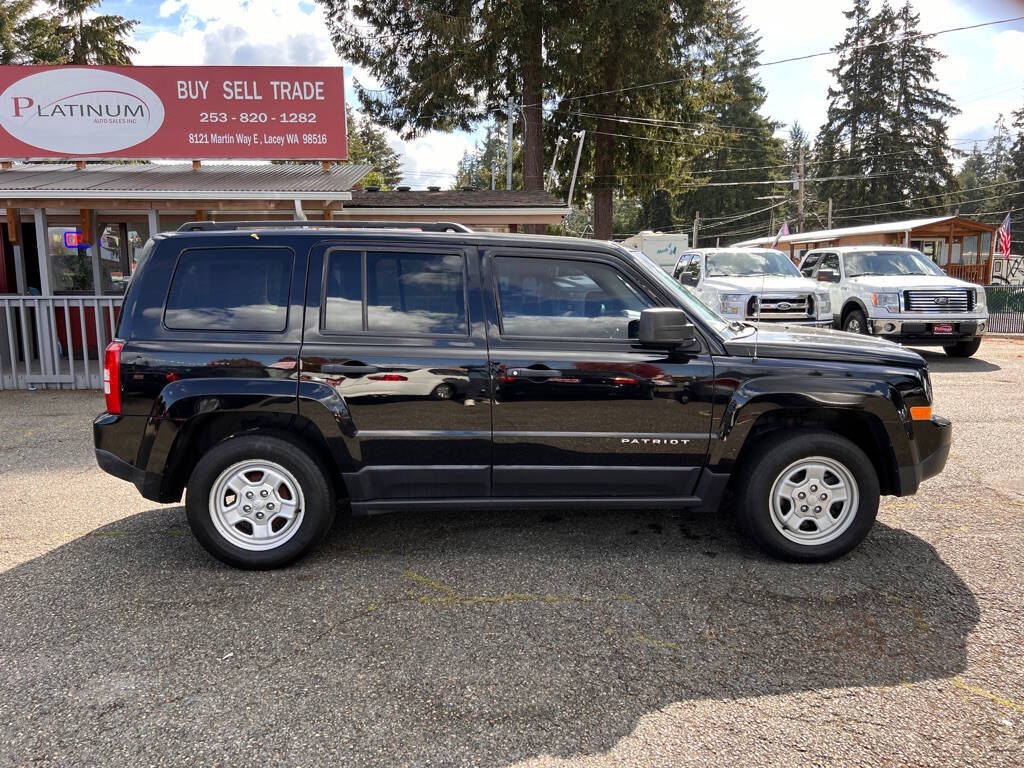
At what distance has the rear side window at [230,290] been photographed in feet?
13.0

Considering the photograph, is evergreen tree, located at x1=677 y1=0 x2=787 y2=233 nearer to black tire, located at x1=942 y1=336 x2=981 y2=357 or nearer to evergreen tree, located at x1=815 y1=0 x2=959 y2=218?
evergreen tree, located at x1=815 y1=0 x2=959 y2=218

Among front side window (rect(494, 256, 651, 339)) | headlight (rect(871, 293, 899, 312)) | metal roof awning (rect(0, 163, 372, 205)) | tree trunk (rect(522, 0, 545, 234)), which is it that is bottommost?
headlight (rect(871, 293, 899, 312))

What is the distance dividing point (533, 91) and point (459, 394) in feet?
66.8

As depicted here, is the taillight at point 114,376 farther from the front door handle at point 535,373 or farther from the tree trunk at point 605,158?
the tree trunk at point 605,158

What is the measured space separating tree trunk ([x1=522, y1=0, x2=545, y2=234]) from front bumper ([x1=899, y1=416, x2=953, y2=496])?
16849 millimetres

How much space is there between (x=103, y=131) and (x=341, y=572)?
10933mm

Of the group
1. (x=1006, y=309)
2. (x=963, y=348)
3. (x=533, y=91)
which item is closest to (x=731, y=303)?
(x=963, y=348)

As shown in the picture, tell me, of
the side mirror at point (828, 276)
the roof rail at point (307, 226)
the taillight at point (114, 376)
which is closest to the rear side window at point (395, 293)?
the roof rail at point (307, 226)

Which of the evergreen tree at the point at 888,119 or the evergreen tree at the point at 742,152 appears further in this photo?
the evergreen tree at the point at 742,152

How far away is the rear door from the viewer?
3.88 m

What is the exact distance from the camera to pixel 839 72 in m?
53.6

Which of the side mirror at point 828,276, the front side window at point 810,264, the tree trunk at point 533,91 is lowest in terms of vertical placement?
the side mirror at point 828,276

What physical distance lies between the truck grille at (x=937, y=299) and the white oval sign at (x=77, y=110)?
42.3 feet

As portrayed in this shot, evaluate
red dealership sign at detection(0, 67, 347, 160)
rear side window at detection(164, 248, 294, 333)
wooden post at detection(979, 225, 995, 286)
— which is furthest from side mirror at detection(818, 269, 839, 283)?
wooden post at detection(979, 225, 995, 286)
